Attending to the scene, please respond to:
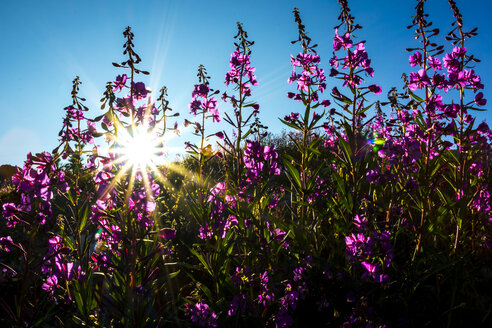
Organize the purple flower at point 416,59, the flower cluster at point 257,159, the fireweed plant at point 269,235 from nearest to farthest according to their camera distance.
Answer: the fireweed plant at point 269,235
the flower cluster at point 257,159
the purple flower at point 416,59

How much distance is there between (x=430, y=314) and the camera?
2189mm

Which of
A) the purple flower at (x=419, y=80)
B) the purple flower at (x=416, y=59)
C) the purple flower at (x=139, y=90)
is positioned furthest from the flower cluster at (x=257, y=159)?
the purple flower at (x=416, y=59)

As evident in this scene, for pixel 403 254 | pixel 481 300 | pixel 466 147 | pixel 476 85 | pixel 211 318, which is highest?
pixel 476 85

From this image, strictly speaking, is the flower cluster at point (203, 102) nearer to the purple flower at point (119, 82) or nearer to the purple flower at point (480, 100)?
the purple flower at point (119, 82)

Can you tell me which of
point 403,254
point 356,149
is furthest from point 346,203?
point 403,254

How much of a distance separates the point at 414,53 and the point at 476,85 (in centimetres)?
69

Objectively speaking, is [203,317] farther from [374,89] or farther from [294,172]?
[374,89]

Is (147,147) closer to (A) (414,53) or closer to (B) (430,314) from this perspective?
(B) (430,314)

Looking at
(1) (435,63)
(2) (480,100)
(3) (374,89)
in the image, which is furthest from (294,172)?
(2) (480,100)

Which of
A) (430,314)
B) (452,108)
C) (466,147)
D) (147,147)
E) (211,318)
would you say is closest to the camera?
(147,147)

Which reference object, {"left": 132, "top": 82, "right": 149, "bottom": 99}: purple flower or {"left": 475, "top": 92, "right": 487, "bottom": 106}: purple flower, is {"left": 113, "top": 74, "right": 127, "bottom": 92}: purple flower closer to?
{"left": 132, "top": 82, "right": 149, "bottom": 99}: purple flower

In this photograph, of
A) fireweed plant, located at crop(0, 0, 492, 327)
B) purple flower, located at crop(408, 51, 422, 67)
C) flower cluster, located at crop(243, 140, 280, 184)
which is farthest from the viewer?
purple flower, located at crop(408, 51, 422, 67)

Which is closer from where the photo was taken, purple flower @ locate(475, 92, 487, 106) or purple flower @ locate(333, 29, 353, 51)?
purple flower @ locate(333, 29, 353, 51)

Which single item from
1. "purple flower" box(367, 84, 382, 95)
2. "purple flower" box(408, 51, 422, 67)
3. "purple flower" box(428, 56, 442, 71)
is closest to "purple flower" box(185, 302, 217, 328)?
"purple flower" box(367, 84, 382, 95)
